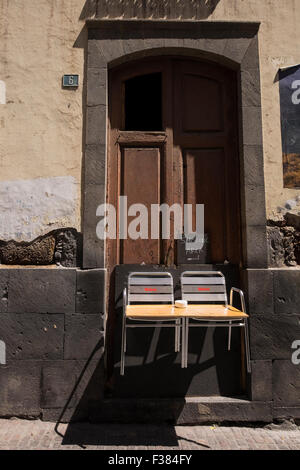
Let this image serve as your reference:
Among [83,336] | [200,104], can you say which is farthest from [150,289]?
[200,104]

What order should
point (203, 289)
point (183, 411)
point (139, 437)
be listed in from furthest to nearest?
1. point (203, 289)
2. point (183, 411)
3. point (139, 437)

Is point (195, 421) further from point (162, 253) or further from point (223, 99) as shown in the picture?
point (223, 99)

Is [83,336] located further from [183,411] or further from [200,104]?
[200,104]

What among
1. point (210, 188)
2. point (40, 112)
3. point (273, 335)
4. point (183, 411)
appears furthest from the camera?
point (210, 188)

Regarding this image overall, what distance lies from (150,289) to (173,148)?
160 cm

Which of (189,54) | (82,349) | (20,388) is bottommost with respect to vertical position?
(20,388)

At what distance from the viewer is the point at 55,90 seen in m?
4.05

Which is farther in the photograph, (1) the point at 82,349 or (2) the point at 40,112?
(2) the point at 40,112

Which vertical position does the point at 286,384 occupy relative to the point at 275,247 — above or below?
below

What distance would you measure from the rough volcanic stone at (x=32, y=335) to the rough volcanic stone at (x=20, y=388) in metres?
0.10

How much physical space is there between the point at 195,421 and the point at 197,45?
155 inches

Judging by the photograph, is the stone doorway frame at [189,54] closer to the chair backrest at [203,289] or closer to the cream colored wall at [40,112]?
the cream colored wall at [40,112]

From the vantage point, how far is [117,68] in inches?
167

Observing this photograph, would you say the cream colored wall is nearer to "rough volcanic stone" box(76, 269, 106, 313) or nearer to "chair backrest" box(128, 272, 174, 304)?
"rough volcanic stone" box(76, 269, 106, 313)
